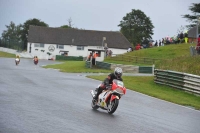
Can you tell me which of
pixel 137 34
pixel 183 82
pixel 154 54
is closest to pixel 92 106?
pixel 183 82

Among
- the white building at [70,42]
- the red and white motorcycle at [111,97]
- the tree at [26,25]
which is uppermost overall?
the tree at [26,25]

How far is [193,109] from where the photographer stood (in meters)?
20.2

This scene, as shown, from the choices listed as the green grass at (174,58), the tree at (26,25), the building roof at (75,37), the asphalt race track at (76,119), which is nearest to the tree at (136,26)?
the building roof at (75,37)

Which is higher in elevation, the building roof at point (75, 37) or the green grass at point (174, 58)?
the building roof at point (75, 37)

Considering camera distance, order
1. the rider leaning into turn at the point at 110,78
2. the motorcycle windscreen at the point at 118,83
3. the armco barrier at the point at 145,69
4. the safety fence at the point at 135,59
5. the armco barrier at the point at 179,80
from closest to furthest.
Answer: the motorcycle windscreen at the point at 118,83
the rider leaning into turn at the point at 110,78
the armco barrier at the point at 179,80
the armco barrier at the point at 145,69
the safety fence at the point at 135,59

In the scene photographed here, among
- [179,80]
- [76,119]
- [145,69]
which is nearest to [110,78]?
[76,119]

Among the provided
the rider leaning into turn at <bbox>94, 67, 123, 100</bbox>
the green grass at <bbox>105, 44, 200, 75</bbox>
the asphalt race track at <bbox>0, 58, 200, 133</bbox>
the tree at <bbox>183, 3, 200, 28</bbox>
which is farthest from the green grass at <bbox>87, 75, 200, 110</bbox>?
the tree at <bbox>183, 3, 200, 28</bbox>

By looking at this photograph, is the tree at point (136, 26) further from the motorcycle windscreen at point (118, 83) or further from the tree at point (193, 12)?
the motorcycle windscreen at point (118, 83)

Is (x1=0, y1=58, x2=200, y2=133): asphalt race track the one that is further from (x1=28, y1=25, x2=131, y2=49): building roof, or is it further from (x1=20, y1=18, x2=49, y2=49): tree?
(x1=20, y1=18, x2=49, y2=49): tree

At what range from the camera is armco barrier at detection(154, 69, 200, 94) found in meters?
26.4

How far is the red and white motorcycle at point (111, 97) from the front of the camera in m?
14.8

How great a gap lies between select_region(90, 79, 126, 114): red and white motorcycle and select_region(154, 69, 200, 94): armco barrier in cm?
1129

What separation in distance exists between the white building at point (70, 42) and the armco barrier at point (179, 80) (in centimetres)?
7812

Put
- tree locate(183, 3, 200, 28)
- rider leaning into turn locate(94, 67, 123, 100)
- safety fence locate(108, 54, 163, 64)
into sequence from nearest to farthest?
rider leaning into turn locate(94, 67, 123, 100) < safety fence locate(108, 54, 163, 64) < tree locate(183, 3, 200, 28)
